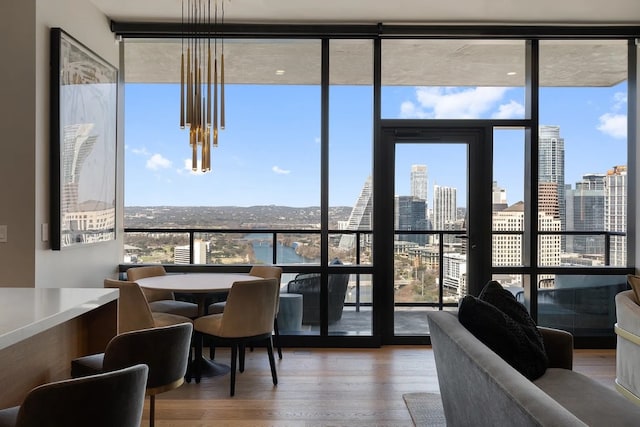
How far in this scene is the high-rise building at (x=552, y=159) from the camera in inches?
184

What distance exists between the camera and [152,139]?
15.8 feet

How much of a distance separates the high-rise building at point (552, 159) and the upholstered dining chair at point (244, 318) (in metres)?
2.96

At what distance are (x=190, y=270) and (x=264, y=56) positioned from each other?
2.23 m

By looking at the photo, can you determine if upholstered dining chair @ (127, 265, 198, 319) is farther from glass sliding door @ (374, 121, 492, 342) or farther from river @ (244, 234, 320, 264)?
glass sliding door @ (374, 121, 492, 342)

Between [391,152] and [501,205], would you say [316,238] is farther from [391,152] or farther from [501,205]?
[501,205]

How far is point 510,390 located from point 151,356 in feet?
4.36

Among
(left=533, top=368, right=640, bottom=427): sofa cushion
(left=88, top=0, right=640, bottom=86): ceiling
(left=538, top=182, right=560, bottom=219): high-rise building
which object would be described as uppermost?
(left=88, top=0, right=640, bottom=86): ceiling

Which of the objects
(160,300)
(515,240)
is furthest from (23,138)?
(515,240)

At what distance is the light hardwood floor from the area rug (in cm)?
5

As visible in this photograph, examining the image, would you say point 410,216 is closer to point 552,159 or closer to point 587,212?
point 552,159

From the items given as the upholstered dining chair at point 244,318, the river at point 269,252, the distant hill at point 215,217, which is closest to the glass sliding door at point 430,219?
the river at point 269,252

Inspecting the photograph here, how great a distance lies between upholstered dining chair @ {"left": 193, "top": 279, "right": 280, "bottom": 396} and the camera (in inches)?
132

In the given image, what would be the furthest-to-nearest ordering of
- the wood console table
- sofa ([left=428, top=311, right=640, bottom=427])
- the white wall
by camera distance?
1. the white wall
2. the wood console table
3. sofa ([left=428, top=311, right=640, bottom=427])

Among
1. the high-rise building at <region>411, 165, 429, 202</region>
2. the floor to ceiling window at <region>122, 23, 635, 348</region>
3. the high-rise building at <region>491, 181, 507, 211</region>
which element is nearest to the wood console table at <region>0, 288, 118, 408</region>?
the floor to ceiling window at <region>122, 23, 635, 348</region>
